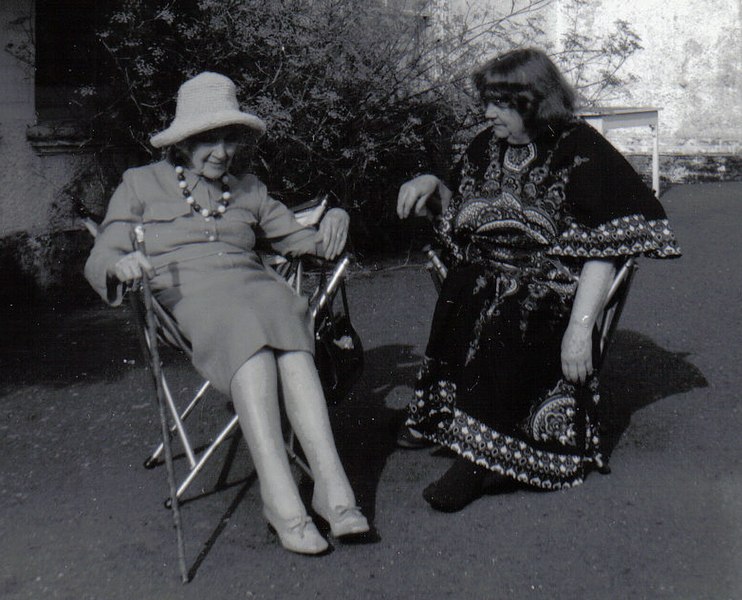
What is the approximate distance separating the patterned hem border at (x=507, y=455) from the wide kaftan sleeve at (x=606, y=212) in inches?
27.7

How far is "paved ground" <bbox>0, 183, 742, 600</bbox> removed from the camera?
3.40m

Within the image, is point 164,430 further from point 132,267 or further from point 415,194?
point 415,194

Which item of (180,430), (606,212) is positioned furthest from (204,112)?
(606,212)

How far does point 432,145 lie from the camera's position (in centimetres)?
834

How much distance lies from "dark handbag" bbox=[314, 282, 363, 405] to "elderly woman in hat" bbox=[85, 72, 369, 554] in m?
0.22

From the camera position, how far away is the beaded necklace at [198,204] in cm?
412

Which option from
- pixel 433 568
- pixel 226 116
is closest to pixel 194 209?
pixel 226 116

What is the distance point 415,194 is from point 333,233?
348mm

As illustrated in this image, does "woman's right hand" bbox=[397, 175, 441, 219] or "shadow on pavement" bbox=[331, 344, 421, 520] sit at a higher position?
"woman's right hand" bbox=[397, 175, 441, 219]

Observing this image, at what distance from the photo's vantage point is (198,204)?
13.6 feet

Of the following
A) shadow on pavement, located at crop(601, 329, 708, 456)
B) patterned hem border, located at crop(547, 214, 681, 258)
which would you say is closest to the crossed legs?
patterned hem border, located at crop(547, 214, 681, 258)

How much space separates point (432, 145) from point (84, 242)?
2.65 m

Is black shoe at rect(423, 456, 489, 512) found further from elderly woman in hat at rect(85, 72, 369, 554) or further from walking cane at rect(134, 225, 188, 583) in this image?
walking cane at rect(134, 225, 188, 583)

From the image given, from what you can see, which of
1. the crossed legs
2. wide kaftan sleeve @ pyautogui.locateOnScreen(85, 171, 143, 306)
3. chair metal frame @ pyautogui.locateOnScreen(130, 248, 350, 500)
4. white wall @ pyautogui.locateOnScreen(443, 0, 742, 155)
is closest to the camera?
the crossed legs
